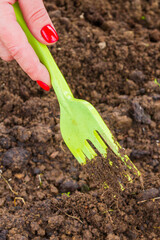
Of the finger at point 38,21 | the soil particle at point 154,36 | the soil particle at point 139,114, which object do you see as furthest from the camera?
the soil particle at point 154,36

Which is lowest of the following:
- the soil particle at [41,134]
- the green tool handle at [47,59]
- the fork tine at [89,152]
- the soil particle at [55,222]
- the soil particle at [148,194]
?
the soil particle at [148,194]

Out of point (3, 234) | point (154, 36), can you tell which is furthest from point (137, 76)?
point (3, 234)

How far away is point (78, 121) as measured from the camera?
5.21 ft

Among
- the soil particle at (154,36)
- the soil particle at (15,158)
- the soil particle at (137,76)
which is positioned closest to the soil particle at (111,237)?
the soil particle at (15,158)

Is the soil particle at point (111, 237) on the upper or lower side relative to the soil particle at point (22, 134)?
lower

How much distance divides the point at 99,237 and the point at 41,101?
1.02m

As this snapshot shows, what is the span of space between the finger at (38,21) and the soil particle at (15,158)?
705 millimetres

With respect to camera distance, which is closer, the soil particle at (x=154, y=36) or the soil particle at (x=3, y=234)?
the soil particle at (x=3, y=234)

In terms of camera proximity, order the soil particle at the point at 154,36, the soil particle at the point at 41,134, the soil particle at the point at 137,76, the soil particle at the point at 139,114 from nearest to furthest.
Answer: the soil particle at the point at 41,134 < the soil particle at the point at 139,114 < the soil particle at the point at 137,76 < the soil particle at the point at 154,36


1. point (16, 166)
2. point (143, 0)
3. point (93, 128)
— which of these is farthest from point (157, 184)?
point (143, 0)

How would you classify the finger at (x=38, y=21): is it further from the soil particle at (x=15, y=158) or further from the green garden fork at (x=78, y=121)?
the soil particle at (x=15, y=158)

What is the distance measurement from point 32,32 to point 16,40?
0.48ft

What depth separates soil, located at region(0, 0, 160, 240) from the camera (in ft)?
5.16

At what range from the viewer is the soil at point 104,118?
61.9 inches
